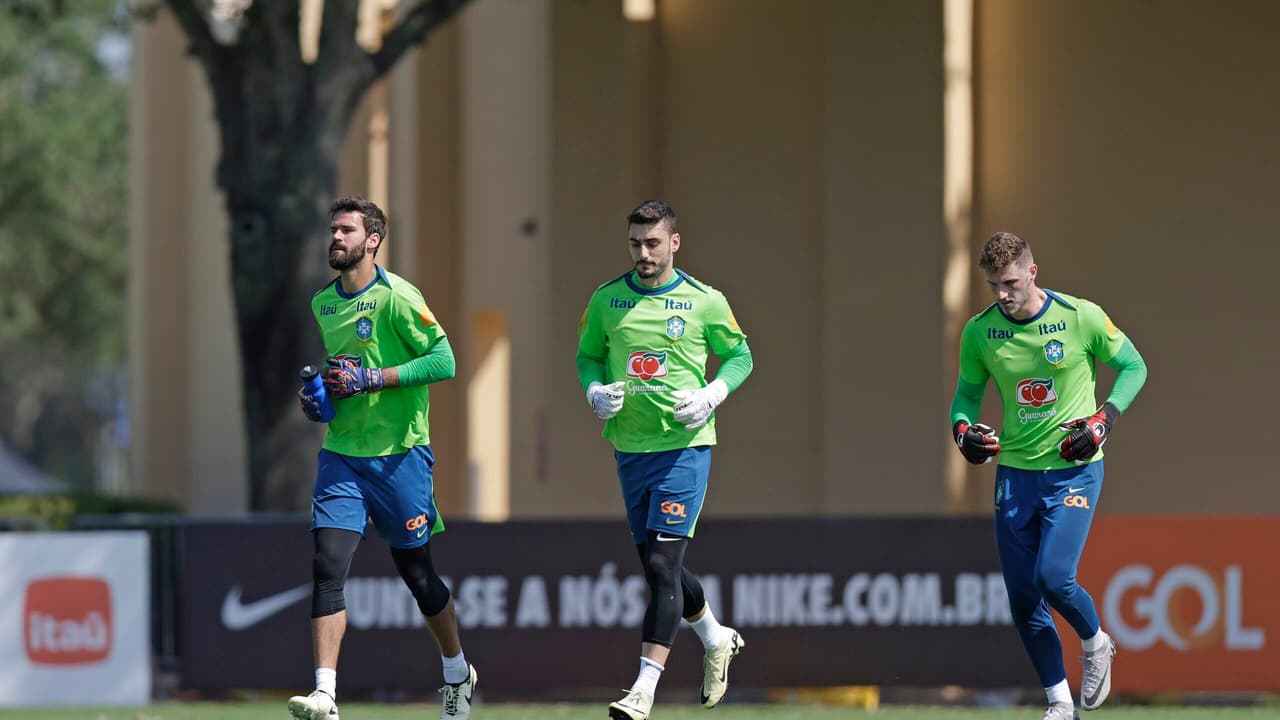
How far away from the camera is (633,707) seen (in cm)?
887

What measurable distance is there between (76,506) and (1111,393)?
17.2 metres

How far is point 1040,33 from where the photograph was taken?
17688 mm

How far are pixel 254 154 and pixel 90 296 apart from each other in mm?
33618

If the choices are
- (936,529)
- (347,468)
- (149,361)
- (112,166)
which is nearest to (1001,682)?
(936,529)

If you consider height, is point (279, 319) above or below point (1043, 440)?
above

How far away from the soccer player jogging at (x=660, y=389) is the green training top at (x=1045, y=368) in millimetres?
1245

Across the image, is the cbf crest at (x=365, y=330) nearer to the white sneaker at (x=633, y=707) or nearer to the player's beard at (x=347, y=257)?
the player's beard at (x=347, y=257)

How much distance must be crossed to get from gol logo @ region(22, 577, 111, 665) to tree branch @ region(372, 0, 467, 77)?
17.2ft

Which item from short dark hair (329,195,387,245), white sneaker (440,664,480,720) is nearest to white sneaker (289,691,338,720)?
white sneaker (440,664,480,720)

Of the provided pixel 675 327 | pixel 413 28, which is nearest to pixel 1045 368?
pixel 675 327

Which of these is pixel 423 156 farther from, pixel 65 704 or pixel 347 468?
pixel 347 468

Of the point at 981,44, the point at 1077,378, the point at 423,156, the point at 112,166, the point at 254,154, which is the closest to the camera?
the point at 1077,378

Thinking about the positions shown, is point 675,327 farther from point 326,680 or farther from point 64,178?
point 64,178

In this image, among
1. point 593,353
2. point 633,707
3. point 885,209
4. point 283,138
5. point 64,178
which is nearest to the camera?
point 633,707
